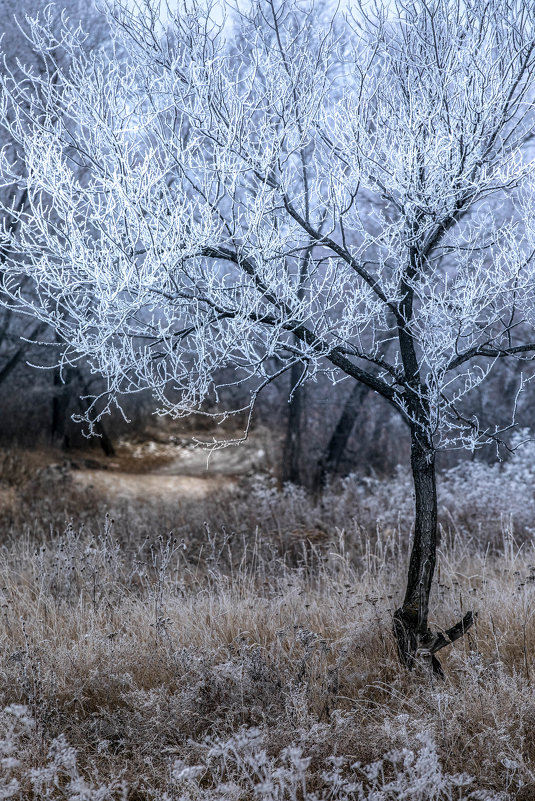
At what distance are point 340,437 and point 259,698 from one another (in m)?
7.46

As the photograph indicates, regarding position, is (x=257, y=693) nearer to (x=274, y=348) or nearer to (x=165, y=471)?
(x=274, y=348)

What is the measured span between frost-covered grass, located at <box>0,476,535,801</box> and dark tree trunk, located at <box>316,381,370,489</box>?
5002 mm

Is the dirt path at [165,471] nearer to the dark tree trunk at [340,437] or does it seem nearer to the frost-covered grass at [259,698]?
the dark tree trunk at [340,437]

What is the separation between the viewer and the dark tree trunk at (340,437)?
11305 millimetres

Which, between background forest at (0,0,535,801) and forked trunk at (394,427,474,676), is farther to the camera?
forked trunk at (394,427,474,676)

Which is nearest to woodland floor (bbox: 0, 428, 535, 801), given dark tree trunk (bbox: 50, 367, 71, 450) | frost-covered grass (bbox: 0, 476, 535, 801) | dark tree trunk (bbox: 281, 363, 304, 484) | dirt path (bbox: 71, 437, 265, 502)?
frost-covered grass (bbox: 0, 476, 535, 801)

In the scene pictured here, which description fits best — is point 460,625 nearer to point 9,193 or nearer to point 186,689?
point 186,689

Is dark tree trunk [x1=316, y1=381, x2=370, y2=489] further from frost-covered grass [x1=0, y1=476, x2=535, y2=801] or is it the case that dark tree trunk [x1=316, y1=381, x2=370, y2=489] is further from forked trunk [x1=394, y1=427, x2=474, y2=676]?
forked trunk [x1=394, y1=427, x2=474, y2=676]

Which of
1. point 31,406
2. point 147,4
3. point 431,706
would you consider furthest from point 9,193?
point 431,706

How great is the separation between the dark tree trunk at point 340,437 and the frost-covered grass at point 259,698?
5002mm

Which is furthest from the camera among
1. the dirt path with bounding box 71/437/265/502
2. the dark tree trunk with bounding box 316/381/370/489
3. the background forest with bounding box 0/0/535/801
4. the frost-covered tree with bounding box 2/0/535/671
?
the dirt path with bounding box 71/437/265/502

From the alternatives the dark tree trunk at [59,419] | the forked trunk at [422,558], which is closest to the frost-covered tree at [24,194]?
the dark tree trunk at [59,419]

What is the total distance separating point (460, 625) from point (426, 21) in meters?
3.63

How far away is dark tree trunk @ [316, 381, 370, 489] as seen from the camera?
1130cm
